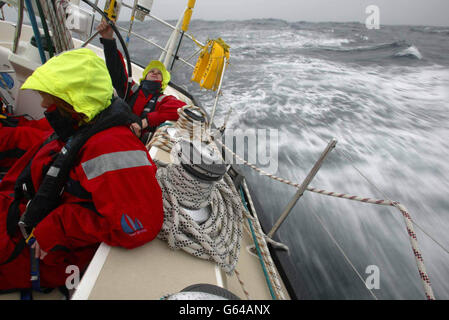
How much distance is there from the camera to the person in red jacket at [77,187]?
881mm

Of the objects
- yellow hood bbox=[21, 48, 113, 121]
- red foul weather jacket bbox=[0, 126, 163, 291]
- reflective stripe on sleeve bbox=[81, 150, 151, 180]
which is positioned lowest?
red foul weather jacket bbox=[0, 126, 163, 291]

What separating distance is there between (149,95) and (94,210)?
6.22 feet

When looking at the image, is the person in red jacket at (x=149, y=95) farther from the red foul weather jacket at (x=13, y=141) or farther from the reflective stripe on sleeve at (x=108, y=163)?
the reflective stripe on sleeve at (x=108, y=163)

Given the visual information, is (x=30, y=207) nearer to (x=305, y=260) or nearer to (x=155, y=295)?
(x=155, y=295)

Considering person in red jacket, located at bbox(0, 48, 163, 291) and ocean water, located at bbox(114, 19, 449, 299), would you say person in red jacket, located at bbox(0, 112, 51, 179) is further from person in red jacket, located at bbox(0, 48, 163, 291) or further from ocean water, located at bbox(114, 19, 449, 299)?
ocean water, located at bbox(114, 19, 449, 299)

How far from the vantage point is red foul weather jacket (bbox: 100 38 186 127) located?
212 centimetres

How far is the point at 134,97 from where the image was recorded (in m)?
2.59

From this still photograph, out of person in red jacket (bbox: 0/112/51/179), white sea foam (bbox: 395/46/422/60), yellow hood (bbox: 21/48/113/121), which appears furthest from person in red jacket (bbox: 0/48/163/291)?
white sea foam (bbox: 395/46/422/60)

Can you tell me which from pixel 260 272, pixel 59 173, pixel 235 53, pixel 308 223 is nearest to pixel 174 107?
pixel 59 173

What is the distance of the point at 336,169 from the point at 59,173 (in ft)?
11.6

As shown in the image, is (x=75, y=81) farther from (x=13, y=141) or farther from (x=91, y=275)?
(x=13, y=141)

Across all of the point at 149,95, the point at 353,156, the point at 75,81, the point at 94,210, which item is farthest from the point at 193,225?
the point at 353,156

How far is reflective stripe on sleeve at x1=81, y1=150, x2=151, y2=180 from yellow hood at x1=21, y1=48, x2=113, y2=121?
19 cm

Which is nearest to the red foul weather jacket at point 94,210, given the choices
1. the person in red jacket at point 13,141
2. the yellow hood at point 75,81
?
the yellow hood at point 75,81
